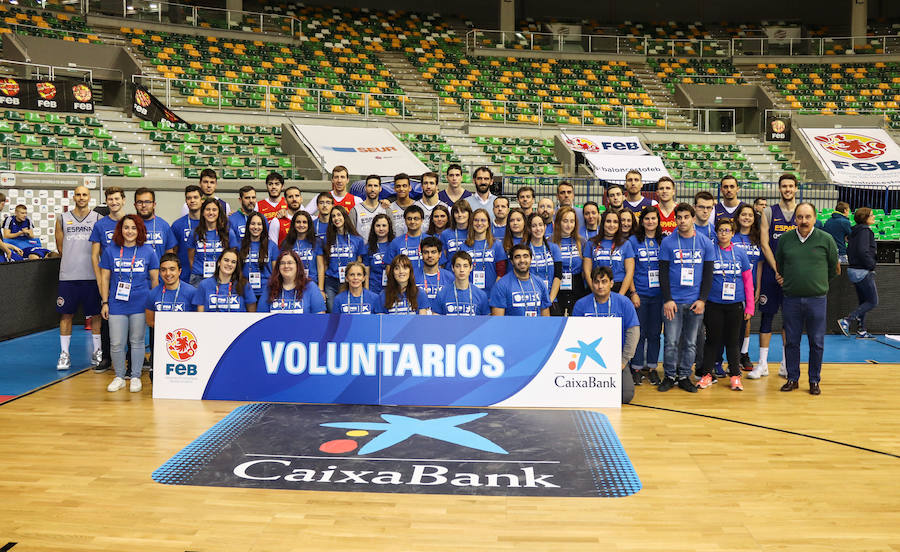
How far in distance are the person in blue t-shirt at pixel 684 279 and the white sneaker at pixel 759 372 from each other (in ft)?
3.14

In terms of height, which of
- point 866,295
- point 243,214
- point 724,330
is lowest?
point 724,330

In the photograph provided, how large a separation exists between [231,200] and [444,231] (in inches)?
370

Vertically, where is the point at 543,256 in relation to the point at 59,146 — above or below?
below

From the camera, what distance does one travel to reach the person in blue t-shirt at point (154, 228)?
7082 mm

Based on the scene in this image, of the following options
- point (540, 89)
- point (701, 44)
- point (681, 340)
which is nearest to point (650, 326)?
point (681, 340)

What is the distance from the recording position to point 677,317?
7.07 meters

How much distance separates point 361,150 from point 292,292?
12.2 m

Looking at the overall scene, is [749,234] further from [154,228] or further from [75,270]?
[75,270]

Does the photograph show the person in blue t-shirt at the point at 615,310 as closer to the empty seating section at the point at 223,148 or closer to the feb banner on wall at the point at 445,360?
the feb banner on wall at the point at 445,360

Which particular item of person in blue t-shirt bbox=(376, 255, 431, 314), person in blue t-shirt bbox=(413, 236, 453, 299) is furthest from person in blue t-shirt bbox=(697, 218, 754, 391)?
person in blue t-shirt bbox=(376, 255, 431, 314)

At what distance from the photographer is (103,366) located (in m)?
7.77

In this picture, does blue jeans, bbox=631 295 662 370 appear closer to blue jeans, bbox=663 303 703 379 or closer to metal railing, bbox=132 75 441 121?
blue jeans, bbox=663 303 703 379

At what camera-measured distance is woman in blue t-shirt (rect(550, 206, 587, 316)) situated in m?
7.29

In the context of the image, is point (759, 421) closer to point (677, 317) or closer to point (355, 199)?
point (677, 317)
